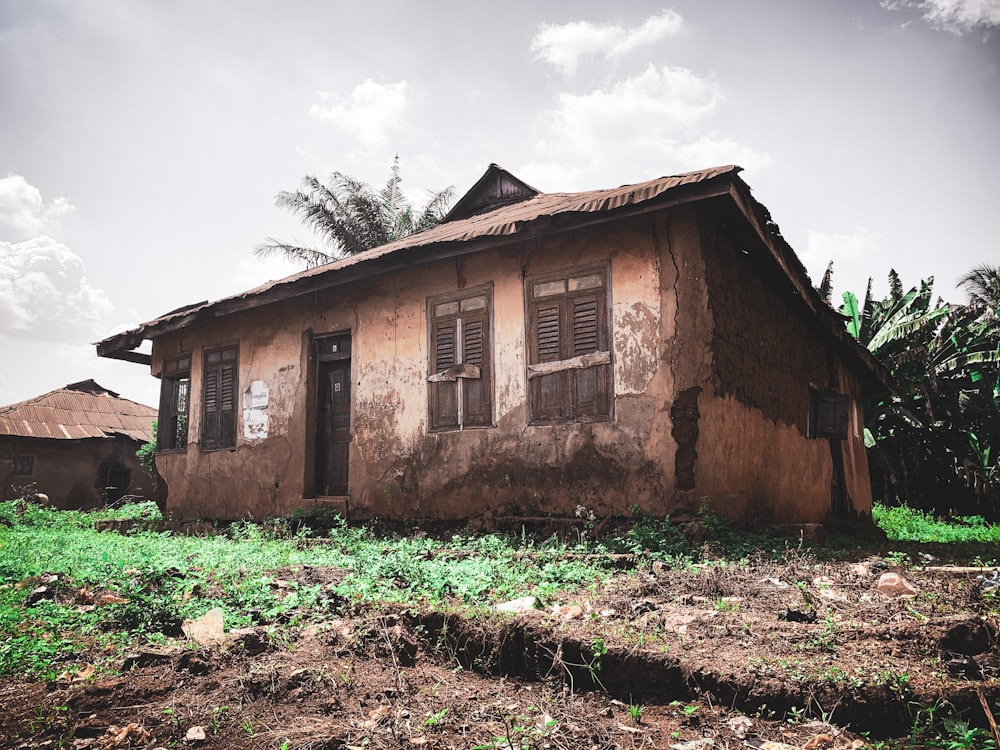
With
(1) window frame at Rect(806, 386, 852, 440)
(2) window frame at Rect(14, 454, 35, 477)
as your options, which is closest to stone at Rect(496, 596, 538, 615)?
(1) window frame at Rect(806, 386, 852, 440)

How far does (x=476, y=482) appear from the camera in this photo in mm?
6895

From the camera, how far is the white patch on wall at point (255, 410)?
9.21 m

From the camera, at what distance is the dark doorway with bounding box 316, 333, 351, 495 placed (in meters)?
8.64

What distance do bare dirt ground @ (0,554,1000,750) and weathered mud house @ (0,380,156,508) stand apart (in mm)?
17618

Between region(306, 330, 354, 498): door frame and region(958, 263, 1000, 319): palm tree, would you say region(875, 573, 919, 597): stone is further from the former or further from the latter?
region(958, 263, 1000, 319): palm tree

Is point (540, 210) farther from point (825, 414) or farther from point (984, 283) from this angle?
point (984, 283)

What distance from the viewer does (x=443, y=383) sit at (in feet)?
24.2

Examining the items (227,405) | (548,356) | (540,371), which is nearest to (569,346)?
(548,356)

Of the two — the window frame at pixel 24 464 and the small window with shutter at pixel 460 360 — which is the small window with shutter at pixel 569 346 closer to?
the small window with shutter at pixel 460 360

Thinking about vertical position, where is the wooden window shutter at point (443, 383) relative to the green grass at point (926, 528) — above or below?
above

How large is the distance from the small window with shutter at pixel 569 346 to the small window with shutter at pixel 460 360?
21.4 inches

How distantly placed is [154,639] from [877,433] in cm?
1544

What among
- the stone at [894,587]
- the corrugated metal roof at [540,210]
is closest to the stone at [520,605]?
the stone at [894,587]

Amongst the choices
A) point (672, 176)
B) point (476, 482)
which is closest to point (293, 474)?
point (476, 482)
